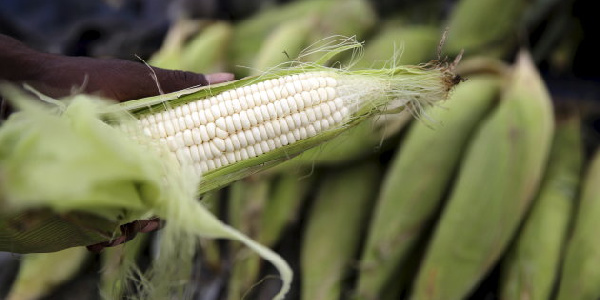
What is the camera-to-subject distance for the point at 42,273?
0.87m

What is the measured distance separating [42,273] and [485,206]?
68cm

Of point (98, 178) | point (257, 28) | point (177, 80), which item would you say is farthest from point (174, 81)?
point (257, 28)

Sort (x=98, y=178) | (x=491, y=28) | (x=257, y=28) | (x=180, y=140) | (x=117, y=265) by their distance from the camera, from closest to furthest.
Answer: (x=98, y=178), (x=180, y=140), (x=117, y=265), (x=491, y=28), (x=257, y=28)

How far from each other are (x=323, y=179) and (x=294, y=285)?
0.19 metres

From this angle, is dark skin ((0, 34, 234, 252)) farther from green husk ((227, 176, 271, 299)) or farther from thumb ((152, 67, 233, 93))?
green husk ((227, 176, 271, 299))

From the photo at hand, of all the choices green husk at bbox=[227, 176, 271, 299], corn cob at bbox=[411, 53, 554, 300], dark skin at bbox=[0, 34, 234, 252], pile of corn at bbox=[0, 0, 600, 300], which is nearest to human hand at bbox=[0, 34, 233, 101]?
dark skin at bbox=[0, 34, 234, 252]

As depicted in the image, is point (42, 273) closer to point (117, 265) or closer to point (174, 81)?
point (117, 265)

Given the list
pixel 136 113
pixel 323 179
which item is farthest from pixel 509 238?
pixel 136 113

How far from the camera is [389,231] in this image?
86 centimetres

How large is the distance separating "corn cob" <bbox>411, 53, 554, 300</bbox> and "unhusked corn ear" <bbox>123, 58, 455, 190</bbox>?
10.6 inches

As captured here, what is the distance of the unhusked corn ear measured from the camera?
563 millimetres

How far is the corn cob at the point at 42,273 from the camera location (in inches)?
34.0

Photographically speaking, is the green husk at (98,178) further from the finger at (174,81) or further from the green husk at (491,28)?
the green husk at (491,28)

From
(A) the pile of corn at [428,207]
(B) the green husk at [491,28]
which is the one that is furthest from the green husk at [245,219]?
(B) the green husk at [491,28]
